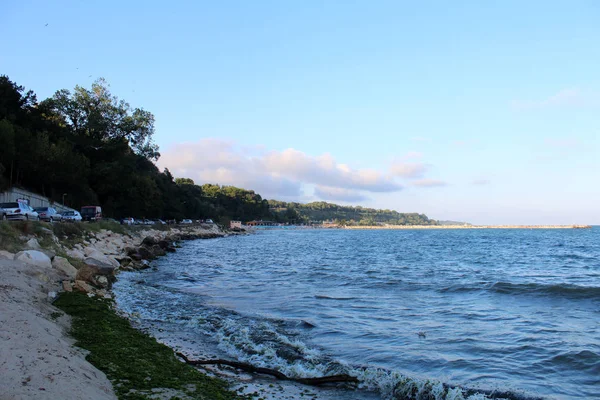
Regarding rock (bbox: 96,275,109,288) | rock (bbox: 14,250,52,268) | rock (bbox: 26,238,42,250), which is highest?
rock (bbox: 26,238,42,250)

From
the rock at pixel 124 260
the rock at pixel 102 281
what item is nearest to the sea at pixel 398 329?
the rock at pixel 102 281

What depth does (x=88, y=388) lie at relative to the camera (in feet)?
18.3

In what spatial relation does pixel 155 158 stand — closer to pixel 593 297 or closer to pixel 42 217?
pixel 42 217

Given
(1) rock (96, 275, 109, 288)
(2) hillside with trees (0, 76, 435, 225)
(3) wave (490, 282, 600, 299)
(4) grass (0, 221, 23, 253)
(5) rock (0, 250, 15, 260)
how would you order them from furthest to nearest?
1. (2) hillside with trees (0, 76, 435, 225)
2. (3) wave (490, 282, 600, 299)
3. (1) rock (96, 275, 109, 288)
4. (4) grass (0, 221, 23, 253)
5. (5) rock (0, 250, 15, 260)

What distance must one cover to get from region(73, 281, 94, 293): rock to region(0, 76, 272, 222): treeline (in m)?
35.4

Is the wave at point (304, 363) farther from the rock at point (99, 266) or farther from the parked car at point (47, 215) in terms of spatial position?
the parked car at point (47, 215)

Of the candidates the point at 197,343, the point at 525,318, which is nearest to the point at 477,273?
the point at 525,318

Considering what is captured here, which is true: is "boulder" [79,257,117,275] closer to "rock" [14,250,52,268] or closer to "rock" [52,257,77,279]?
"rock" [52,257,77,279]

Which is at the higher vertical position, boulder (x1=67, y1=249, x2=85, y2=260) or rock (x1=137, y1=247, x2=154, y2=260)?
boulder (x1=67, y1=249, x2=85, y2=260)

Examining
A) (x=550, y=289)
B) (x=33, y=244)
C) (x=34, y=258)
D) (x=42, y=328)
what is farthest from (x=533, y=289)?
(x=33, y=244)

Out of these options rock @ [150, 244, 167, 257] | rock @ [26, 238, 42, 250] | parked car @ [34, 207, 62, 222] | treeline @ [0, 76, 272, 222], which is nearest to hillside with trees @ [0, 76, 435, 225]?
treeline @ [0, 76, 272, 222]

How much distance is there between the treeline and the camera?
47.8m

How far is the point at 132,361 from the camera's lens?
24.5ft

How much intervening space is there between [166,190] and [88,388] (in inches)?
3744
